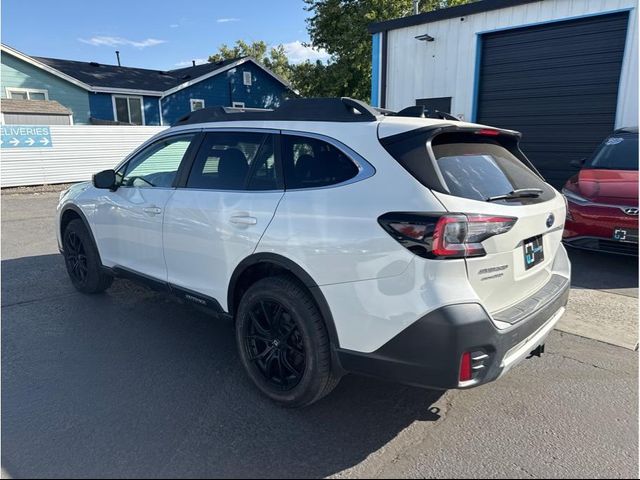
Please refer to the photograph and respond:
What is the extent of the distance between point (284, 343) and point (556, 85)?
9591mm

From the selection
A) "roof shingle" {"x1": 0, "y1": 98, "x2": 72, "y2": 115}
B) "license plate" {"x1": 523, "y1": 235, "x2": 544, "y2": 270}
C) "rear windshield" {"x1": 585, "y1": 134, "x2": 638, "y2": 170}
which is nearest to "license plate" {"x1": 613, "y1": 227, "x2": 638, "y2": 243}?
"rear windshield" {"x1": 585, "y1": 134, "x2": 638, "y2": 170}

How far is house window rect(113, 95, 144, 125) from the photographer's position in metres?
21.5

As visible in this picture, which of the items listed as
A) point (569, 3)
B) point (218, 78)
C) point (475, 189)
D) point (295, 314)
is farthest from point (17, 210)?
point (218, 78)

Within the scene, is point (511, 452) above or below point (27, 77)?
below

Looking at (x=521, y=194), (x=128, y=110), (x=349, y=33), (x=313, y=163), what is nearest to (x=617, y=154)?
(x=521, y=194)

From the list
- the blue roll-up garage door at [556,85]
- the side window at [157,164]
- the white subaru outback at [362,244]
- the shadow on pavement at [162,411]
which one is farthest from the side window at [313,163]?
the blue roll-up garage door at [556,85]

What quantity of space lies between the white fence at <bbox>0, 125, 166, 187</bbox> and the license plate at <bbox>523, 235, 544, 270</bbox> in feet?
48.4

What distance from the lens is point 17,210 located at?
10.5 meters

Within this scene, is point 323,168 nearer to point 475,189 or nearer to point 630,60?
point 475,189

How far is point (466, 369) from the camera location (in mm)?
2260

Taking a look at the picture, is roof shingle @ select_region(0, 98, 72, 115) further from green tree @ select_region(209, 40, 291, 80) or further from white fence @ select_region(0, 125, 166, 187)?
green tree @ select_region(209, 40, 291, 80)

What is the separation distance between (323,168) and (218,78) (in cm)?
2440

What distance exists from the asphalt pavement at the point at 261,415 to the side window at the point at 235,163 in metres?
1.34

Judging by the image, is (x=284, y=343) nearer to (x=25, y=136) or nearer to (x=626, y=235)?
(x=626, y=235)
